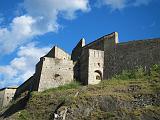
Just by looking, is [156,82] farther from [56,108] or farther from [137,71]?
[56,108]

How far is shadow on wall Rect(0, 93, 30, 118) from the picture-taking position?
50.4 m

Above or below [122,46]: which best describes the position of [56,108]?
below

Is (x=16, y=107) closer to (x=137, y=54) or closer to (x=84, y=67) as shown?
(x=84, y=67)

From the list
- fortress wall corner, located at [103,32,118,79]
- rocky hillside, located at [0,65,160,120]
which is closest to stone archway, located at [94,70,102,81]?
fortress wall corner, located at [103,32,118,79]

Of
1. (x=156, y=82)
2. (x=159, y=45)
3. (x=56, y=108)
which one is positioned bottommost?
(x=56, y=108)

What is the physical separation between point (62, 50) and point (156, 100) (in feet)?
59.4

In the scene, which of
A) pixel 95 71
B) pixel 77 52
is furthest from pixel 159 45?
pixel 77 52

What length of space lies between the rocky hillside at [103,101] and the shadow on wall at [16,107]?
19 centimetres

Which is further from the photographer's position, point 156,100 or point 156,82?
point 156,82

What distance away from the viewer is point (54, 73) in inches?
2041

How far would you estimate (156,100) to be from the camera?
41.4m

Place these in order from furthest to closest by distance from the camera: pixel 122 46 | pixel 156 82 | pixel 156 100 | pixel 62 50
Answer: pixel 62 50
pixel 122 46
pixel 156 82
pixel 156 100

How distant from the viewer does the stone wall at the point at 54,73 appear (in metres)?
51.4

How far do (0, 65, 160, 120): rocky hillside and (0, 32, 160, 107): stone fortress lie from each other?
128cm
